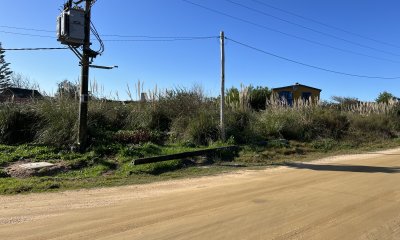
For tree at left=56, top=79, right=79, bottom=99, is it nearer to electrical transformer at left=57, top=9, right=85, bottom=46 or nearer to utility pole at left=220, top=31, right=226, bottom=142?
electrical transformer at left=57, top=9, right=85, bottom=46

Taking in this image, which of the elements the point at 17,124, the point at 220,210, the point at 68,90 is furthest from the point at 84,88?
the point at 220,210

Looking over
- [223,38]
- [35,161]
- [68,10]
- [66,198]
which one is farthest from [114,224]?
[223,38]

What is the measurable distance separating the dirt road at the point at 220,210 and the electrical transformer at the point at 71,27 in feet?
20.0

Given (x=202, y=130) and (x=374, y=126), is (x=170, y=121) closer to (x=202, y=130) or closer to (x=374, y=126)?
(x=202, y=130)

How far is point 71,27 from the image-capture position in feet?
40.8

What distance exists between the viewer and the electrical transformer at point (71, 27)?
40.4 ft

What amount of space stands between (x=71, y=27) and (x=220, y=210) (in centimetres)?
879

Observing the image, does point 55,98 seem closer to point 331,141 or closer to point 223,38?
point 223,38

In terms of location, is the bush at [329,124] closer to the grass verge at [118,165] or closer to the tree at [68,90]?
the grass verge at [118,165]

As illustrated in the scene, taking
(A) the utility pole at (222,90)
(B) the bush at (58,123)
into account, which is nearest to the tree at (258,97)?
(A) the utility pole at (222,90)

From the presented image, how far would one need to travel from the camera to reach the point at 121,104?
1734 centimetres

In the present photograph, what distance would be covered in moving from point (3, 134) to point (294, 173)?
33.9 feet

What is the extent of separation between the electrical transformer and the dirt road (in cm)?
608

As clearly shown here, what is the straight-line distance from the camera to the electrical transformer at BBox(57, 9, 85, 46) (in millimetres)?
12312
